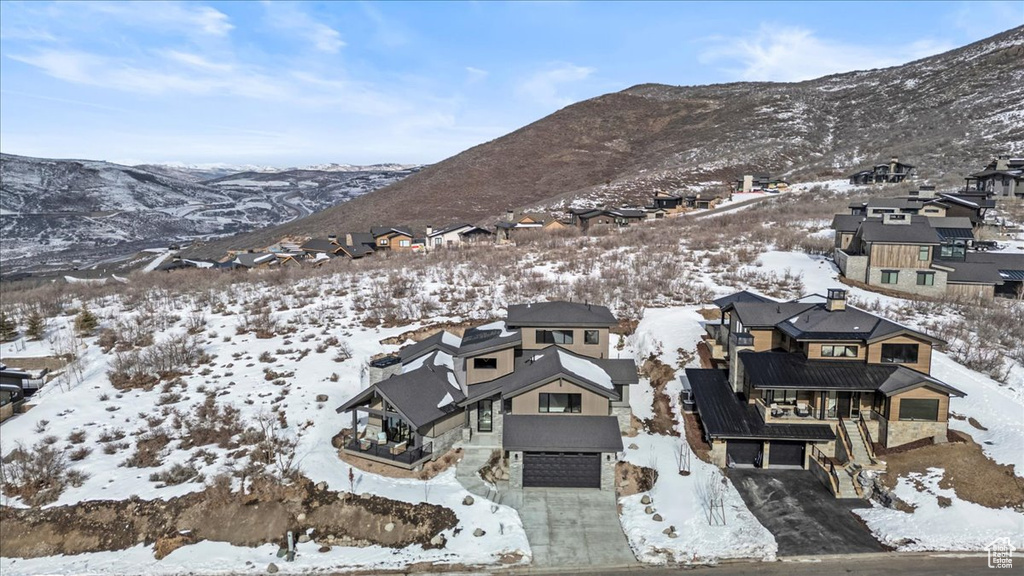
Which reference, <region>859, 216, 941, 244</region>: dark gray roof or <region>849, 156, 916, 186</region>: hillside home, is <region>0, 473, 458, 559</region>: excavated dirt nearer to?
<region>859, 216, 941, 244</region>: dark gray roof

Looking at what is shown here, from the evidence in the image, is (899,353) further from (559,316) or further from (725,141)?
(725,141)

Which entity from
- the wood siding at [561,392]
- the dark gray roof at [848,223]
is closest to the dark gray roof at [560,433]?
the wood siding at [561,392]

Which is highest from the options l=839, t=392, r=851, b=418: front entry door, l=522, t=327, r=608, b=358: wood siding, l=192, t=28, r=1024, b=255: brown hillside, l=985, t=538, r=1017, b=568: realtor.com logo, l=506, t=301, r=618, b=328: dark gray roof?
l=192, t=28, r=1024, b=255: brown hillside

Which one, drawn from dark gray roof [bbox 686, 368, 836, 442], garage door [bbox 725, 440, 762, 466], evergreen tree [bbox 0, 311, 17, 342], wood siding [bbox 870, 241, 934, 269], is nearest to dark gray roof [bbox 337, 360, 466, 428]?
dark gray roof [bbox 686, 368, 836, 442]

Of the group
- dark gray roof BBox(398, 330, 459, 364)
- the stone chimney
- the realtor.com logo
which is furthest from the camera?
the stone chimney

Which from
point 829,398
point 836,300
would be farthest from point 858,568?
Result: point 836,300

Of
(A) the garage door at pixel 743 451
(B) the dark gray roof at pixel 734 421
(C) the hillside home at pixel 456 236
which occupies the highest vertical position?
(C) the hillside home at pixel 456 236

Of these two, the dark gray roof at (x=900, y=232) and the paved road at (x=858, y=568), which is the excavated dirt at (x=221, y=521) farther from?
the dark gray roof at (x=900, y=232)

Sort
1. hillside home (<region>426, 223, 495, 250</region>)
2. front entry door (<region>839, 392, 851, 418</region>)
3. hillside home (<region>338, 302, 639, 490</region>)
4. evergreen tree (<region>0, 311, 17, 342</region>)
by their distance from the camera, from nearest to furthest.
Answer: hillside home (<region>338, 302, 639, 490</region>) → front entry door (<region>839, 392, 851, 418</region>) → evergreen tree (<region>0, 311, 17, 342</region>) → hillside home (<region>426, 223, 495, 250</region>)

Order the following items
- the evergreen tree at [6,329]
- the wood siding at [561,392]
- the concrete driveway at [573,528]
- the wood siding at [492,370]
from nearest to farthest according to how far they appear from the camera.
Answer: the concrete driveway at [573,528] → the wood siding at [561,392] → the wood siding at [492,370] → the evergreen tree at [6,329]
